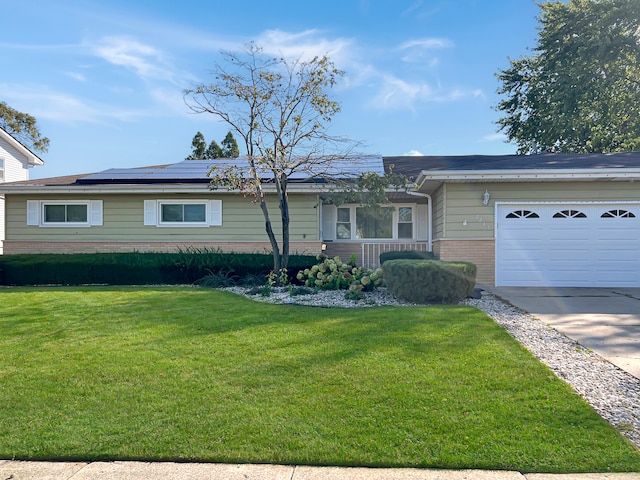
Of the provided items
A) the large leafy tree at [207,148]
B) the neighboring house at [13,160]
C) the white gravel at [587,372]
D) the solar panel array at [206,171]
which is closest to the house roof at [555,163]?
the solar panel array at [206,171]

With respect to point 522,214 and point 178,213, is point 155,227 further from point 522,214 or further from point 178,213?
point 522,214

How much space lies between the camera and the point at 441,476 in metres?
2.83

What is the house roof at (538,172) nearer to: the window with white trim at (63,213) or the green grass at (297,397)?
the green grass at (297,397)

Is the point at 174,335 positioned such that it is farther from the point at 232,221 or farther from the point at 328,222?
the point at 328,222

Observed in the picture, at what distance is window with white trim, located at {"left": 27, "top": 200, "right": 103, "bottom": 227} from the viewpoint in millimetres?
14938

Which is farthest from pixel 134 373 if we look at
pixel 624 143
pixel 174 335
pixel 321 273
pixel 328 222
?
pixel 624 143

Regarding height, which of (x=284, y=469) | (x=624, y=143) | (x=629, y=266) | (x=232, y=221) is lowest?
(x=284, y=469)

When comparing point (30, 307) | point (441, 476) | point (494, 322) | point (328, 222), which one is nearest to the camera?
point (441, 476)

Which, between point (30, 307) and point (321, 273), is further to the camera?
point (321, 273)

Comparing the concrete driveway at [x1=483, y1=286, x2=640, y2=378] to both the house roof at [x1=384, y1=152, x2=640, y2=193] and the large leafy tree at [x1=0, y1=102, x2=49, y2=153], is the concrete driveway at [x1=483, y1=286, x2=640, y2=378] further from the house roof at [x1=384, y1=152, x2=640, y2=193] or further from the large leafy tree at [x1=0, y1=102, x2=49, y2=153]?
the large leafy tree at [x1=0, y1=102, x2=49, y2=153]

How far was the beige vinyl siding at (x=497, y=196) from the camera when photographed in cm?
1161

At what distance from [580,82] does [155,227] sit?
21356 mm

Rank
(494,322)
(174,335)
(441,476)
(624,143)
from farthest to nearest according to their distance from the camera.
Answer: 1. (624,143)
2. (494,322)
3. (174,335)
4. (441,476)

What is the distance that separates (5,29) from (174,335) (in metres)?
10.9
